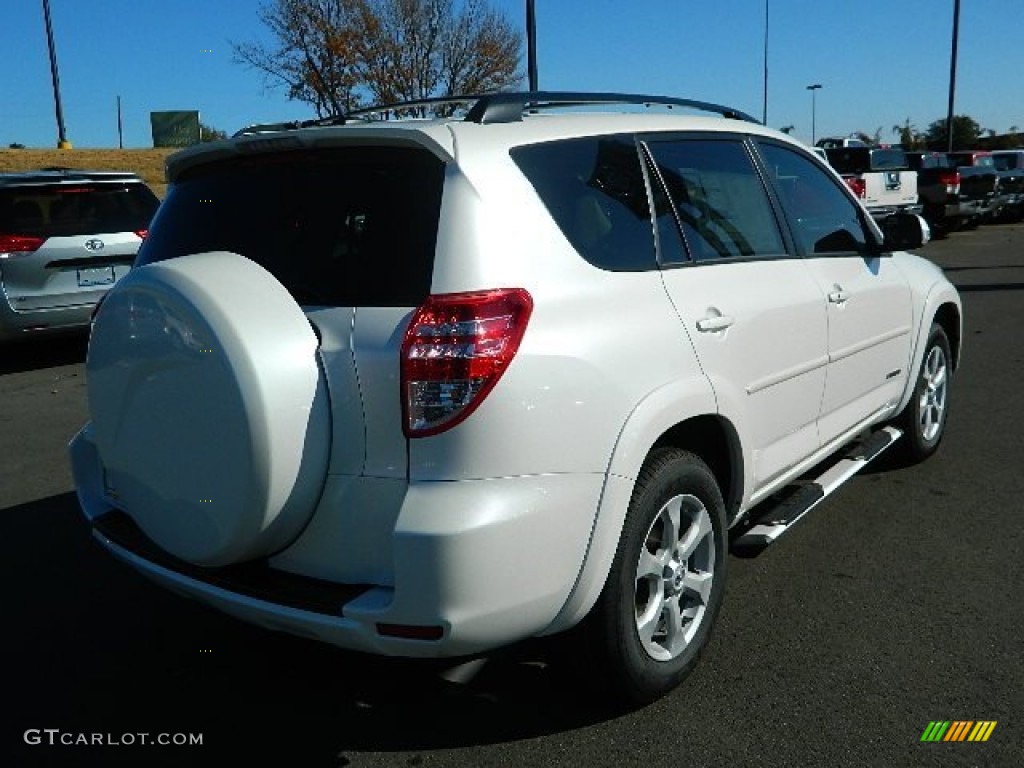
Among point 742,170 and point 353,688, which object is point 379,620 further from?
point 742,170

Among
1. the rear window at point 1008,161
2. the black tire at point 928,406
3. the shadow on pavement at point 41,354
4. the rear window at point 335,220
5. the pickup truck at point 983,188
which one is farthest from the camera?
the rear window at point 1008,161

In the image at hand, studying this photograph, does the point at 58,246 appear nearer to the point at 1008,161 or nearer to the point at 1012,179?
the point at 1012,179

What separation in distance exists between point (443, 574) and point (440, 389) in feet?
1.49

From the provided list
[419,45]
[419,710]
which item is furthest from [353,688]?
[419,45]

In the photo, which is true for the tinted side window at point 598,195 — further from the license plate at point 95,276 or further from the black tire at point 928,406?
the license plate at point 95,276

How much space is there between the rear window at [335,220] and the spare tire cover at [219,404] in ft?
0.47

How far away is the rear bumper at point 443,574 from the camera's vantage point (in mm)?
2299

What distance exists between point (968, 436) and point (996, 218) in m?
24.5

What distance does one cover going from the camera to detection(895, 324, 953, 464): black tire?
16.6 feet

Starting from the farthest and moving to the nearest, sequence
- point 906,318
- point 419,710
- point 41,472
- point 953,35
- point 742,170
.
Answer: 1. point 953,35
2. point 41,472
3. point 906,318
4. point 742,170
5. point 419,710

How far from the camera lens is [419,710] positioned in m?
3.01

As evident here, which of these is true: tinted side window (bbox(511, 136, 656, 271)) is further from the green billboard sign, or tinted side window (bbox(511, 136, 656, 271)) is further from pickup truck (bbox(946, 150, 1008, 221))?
the green billboard sign

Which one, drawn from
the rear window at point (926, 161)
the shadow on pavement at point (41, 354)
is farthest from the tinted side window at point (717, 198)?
the rear window at point (926, 161)

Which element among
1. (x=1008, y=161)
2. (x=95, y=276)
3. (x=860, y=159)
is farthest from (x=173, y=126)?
(x=95, y=276)
